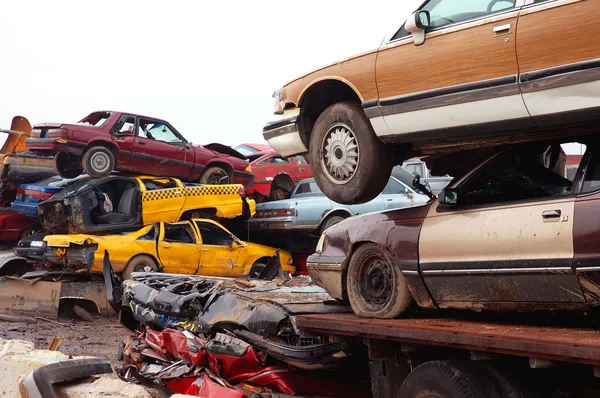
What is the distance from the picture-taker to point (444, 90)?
207 inches

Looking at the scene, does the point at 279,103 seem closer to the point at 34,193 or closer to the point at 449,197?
the point at 449,197

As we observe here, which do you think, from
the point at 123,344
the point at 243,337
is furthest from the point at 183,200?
A: the point at 243,337

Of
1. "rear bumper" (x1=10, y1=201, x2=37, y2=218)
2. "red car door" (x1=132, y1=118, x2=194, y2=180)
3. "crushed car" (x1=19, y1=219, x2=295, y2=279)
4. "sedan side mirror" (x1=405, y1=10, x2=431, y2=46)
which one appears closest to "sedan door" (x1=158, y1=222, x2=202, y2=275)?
"crushed car" (x1=19, y1=219, x2=295, y2=279)

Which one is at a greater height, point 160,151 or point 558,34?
point 558,34

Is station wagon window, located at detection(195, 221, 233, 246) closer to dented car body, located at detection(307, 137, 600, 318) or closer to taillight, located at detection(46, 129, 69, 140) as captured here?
taillight, located at detection(46, 129, 69, 140)

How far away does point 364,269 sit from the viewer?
605 cm

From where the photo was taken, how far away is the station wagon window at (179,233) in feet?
46.5

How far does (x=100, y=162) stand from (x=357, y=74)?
982 centimetres

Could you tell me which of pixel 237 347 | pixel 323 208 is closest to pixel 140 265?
pixel 323 208

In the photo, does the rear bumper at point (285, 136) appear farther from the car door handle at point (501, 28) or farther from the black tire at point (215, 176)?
the black tire at point (215, 176)

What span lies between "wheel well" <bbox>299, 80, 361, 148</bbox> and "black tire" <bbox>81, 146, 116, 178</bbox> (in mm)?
8904

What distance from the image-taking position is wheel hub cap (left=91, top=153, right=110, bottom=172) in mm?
14750

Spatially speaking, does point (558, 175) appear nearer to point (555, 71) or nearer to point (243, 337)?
point (555, 71)

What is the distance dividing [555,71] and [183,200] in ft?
37.2
